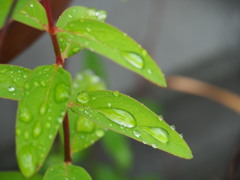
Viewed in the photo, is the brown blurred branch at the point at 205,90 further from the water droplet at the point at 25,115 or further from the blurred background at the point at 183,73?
the water droplet at the point at 25,115

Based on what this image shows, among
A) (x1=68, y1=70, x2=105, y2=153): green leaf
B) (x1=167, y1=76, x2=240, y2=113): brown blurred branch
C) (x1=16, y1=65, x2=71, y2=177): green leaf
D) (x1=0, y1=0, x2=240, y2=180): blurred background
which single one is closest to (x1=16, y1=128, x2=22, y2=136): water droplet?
(x1=16, y1=65, x2=71, y2=177): green leaf

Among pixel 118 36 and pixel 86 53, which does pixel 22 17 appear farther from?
pixel 86 53

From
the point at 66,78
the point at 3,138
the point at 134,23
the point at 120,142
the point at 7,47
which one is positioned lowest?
the point at 3,138

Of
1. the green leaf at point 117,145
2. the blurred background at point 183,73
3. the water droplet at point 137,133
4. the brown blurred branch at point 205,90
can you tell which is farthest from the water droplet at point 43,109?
the blurred background at point 183,73

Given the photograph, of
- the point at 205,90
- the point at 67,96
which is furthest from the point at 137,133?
the point at 205,90

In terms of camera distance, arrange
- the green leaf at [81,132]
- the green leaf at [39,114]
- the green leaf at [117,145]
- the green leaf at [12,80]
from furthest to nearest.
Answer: the green leaf at [117,145] → the green leaf at [81,132] → the green leaf at [12,80] → the green leaf at [39,114]

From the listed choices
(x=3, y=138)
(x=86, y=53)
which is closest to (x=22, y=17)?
(x=86, y=53)
